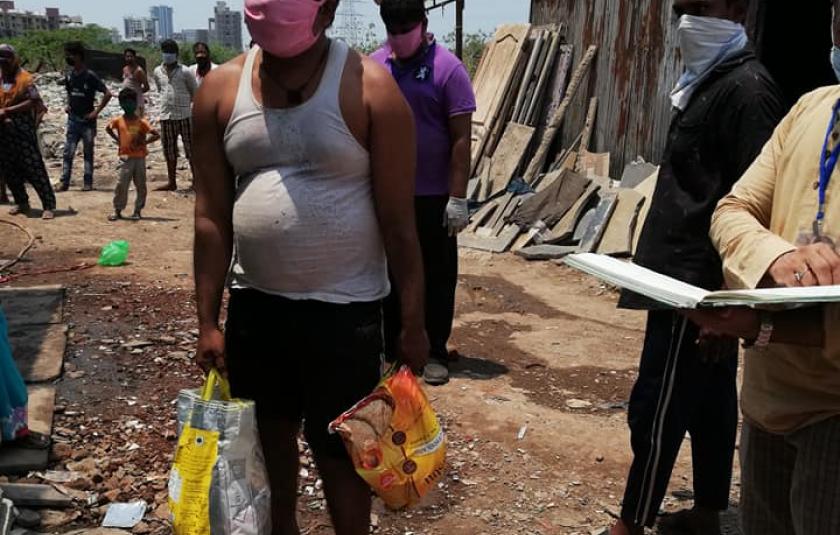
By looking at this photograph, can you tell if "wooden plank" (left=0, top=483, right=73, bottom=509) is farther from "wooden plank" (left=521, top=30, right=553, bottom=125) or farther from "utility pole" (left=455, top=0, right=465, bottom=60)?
"utility pole" (left=455, top=0, right=465, bottom=60)

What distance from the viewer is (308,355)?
224 cm

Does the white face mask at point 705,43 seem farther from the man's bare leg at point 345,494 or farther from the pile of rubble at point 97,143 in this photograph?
the pile of rubble at point 97,143

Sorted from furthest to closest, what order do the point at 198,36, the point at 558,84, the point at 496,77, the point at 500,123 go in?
the point at 198,36 → the point at 496,77 → the point at 500,123 → the point at 558,84

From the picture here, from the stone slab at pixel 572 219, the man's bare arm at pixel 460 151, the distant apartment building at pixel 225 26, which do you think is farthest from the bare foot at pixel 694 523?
the distant apartment building at pixel 225 26

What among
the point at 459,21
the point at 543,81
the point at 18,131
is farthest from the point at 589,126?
the point at 18,131

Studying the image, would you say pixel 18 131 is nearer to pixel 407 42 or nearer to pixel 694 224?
pixel 407 42

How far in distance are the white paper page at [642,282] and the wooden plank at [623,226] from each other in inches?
224

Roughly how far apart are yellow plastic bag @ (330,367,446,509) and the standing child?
731cm

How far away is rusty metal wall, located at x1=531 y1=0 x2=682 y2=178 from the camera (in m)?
8.05

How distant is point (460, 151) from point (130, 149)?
18.6 ft

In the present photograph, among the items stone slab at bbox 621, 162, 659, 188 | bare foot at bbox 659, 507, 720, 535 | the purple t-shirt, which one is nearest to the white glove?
the purple t-shirt

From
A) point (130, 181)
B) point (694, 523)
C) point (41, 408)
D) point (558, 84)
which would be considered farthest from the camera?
point (558, 84)

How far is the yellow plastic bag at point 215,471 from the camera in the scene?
6.81ft

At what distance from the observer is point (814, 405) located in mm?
1577
